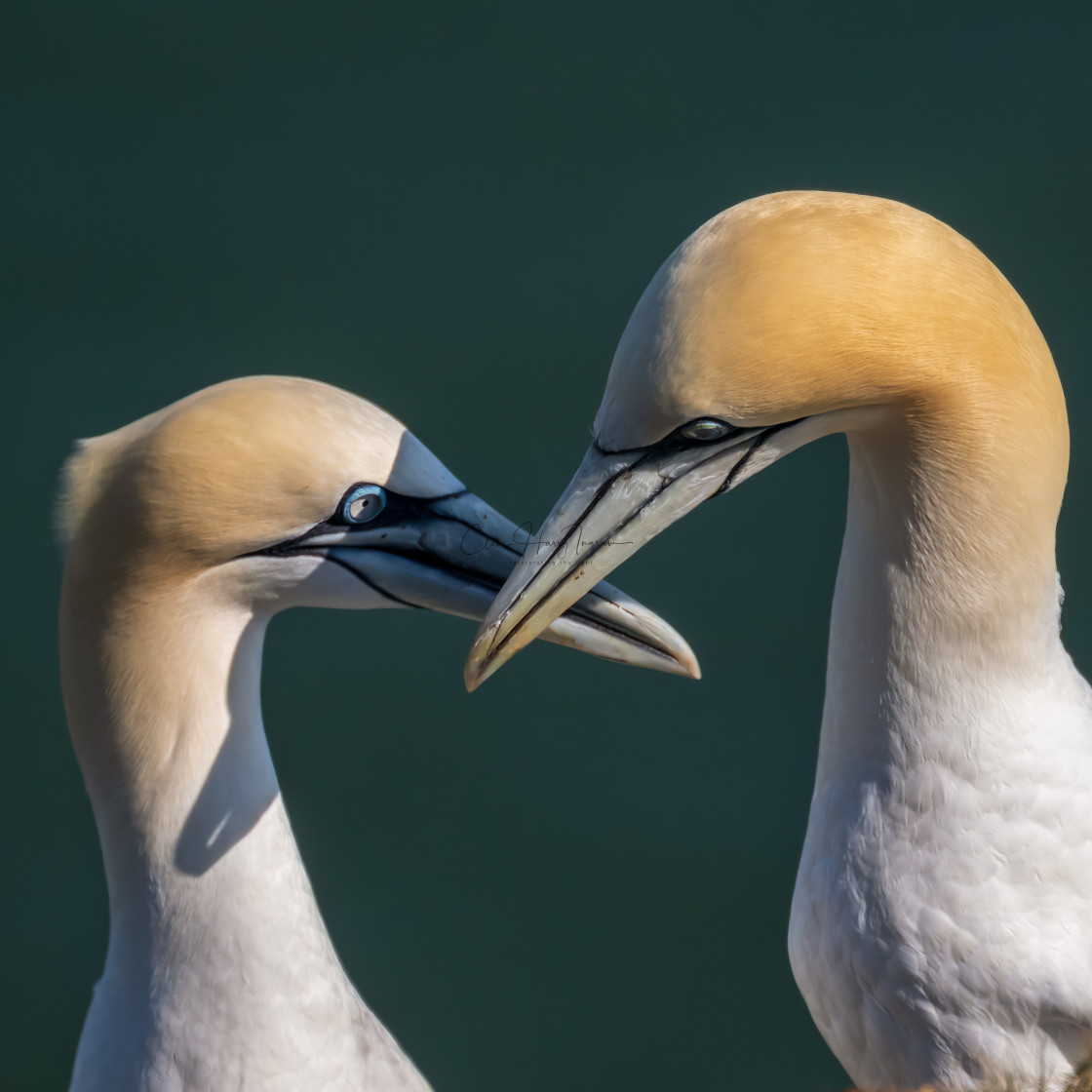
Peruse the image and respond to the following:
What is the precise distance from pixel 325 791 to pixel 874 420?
309 centimetres

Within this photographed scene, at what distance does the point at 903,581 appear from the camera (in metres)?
3.13

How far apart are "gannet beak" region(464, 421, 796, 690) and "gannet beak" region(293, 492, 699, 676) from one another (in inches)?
3.4

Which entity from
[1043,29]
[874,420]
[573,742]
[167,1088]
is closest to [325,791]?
[573,742]

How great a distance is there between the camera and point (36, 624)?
5.68 m

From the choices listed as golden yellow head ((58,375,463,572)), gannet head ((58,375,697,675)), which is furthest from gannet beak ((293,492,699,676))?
golden yellow head ((58,375,463,572))

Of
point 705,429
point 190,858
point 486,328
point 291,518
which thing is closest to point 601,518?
point 705,429

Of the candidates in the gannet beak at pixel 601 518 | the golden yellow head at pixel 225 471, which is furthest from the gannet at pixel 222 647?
the gannet beak at pixel 601 518

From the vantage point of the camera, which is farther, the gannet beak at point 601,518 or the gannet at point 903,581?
the gannet beak at point 601,518

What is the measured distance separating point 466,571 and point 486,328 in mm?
3238

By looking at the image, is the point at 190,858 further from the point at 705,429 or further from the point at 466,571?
the point at 705,429

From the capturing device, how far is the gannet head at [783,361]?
2670mm

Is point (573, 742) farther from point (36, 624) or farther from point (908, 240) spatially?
point (908, 240)

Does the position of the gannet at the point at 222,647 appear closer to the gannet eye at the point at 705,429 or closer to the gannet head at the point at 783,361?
the gannet head at the point at 783,361

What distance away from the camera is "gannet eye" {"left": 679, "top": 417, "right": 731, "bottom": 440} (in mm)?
2801
